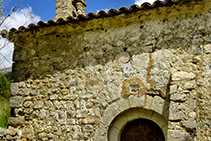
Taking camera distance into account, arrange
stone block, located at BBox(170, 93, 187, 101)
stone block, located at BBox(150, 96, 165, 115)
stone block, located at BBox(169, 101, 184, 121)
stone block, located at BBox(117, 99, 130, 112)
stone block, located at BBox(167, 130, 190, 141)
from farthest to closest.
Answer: stone block, located at BBox(117, 99, 130, 112), stone block, located at BBox(150, 96, 165, 115), stone block, located at BBox(170, 93, 187, 101), stone block, located at BBox(169, 101, 184, 121), stone block, located at BBox(167, 130, 190, 141)

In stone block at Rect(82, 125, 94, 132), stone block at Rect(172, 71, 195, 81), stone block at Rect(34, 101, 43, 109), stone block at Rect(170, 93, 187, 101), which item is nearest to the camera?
stone block at Rect(170, 93, 187, 101)

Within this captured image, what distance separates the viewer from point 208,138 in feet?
12.9

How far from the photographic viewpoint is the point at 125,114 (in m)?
4.69

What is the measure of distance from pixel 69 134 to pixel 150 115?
5.49 feet

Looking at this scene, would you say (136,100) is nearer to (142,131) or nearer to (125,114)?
(125,114)

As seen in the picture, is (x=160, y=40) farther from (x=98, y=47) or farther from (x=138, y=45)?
(x=98, y=47)

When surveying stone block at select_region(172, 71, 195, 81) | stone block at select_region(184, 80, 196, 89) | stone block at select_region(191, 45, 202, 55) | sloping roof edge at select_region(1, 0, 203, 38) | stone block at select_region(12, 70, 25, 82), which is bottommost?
stone block at select_region(184, 80, 196, 89)

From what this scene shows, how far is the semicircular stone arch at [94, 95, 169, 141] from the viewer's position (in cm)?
442

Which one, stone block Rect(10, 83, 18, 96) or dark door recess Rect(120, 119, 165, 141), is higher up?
stone block Rect(10, 83, 18, 96)

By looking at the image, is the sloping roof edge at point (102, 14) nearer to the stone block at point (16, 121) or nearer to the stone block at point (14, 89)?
the stone block at point (14, 89)

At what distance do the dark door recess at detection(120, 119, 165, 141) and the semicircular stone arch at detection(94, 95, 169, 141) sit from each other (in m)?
0.13

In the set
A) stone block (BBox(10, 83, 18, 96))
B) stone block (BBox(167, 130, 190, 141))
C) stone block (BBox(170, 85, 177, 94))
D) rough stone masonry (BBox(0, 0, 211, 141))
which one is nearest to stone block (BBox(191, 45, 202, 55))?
rough stone masonry (BBox(0, 0, 211, 141))

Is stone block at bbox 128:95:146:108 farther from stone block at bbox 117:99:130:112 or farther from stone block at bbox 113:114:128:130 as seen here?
stone block at bbox 113:114:128:130

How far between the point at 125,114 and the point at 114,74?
32.1 inches
